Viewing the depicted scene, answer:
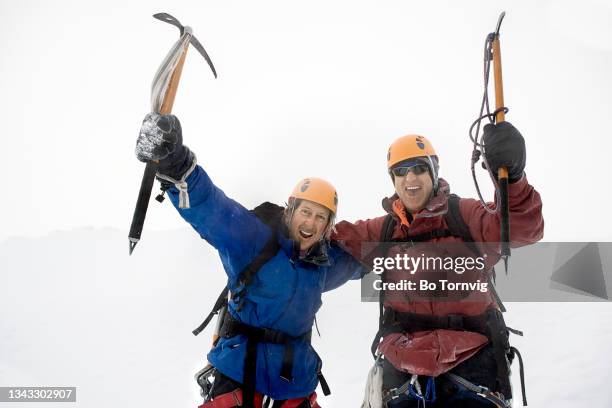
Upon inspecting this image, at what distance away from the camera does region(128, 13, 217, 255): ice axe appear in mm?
2842

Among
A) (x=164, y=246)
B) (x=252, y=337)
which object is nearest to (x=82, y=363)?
(x=252, y=337)

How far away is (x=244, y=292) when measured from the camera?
3.69m

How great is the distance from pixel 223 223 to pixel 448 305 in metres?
2.01

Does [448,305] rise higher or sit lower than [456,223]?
lower

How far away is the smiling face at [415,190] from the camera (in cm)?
384

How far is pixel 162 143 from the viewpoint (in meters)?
2.79

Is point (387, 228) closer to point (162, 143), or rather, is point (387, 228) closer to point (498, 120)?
point (498, 120)

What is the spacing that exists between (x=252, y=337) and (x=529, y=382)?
25.8ft

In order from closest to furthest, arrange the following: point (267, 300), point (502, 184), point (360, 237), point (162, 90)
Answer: point (162, 90) → point (502, 184) → point (267, 300) → point (360, 237)

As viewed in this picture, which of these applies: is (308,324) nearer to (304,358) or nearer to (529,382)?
(304,358)

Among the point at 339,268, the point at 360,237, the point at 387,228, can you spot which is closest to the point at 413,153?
the point at 387,228

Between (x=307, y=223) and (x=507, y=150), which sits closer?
(x=507, y=150)

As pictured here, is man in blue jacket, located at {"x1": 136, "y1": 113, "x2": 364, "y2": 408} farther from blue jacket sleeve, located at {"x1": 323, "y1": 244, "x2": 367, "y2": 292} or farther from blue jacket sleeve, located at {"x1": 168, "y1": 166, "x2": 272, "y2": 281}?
blue jacket sleeve, located at {"x1": 323, "y1": 244, "x2": 367, "y2": 292}
